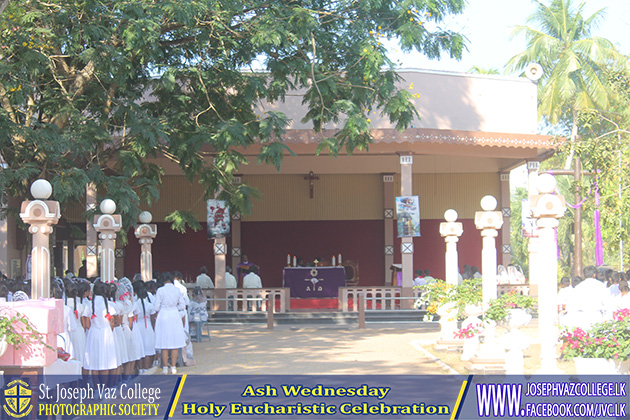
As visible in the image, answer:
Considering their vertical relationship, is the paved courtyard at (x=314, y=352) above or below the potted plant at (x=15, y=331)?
below

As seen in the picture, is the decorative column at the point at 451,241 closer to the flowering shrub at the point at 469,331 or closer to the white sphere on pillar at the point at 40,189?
the flowering shrub at the point at 469,331

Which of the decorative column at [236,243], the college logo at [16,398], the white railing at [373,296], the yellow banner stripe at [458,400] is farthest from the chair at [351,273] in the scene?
the college logo at [16,398]

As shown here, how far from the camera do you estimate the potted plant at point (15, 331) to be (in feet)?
21.6

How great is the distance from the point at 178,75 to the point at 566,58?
2097 cm

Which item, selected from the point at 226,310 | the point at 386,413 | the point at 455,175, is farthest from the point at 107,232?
the point at 455,175

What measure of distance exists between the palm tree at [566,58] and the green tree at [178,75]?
1658 cm

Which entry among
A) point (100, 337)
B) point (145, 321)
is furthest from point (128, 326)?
point (100, 337)

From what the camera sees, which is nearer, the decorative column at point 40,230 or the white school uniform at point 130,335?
the decorative column at point 40,230

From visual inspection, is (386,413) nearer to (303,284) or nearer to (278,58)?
(278,58)

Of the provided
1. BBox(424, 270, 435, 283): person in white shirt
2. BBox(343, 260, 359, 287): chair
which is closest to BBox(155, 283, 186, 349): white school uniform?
BBox(424, 270, 435, 283): person in white shirt

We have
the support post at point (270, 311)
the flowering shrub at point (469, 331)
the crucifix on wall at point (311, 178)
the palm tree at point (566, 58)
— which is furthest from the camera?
the palm tree at point (566, 58)

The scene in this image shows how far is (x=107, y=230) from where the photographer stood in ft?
41.1

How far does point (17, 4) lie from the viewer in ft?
43.9

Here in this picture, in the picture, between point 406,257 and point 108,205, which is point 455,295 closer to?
point 108,205
